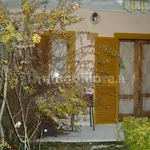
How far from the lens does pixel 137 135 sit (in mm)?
4988

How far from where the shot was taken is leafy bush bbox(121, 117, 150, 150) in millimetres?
4938

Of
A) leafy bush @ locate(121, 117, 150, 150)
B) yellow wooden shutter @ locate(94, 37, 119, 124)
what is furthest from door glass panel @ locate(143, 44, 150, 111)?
leafy bush @ locate(121, 117, 150, 150)

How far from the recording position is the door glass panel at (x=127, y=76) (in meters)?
10.4

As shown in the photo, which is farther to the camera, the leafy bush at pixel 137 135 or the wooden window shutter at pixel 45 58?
the wooden window shutter at pixel 45 58

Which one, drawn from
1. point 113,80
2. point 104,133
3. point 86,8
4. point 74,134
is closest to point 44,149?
point 74,134

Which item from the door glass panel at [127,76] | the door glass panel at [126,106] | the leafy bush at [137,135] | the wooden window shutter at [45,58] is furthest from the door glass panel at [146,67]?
the leafy bush at [137,135]

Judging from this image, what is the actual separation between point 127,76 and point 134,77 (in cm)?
23

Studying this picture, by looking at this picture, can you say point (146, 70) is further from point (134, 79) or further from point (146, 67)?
point (134, 79)

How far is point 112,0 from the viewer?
27.3 feet

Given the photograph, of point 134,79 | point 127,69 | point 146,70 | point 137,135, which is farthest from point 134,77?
point 137,135

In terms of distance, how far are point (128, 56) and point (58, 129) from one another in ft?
12.3

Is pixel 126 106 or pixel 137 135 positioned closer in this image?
pixel 137 135

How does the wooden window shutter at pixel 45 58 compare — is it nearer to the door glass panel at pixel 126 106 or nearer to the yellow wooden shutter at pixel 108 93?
the yellow wooden shutter at pixel 108 93

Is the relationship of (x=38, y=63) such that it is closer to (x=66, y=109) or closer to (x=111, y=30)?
(x=66, y=109)
